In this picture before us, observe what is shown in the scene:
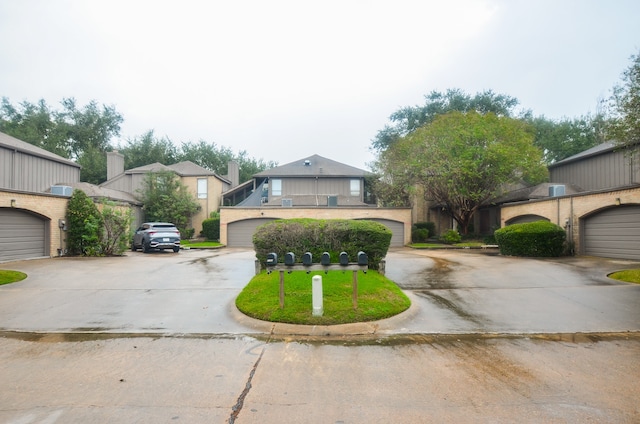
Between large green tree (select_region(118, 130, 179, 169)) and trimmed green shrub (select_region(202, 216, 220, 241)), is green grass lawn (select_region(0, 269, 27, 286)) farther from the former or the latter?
large green tree (select_region(118, 130, 179, 169))

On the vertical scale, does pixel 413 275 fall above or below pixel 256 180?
below

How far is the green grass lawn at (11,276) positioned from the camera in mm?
9477

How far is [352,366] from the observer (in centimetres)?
426

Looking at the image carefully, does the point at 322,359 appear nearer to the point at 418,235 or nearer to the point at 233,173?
the point at 418,235

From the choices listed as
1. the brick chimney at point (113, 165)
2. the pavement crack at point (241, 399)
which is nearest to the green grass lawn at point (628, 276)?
the pavement crack at point (241, 399)

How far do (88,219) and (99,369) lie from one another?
46.1 ft

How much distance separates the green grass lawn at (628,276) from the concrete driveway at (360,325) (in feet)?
1.10

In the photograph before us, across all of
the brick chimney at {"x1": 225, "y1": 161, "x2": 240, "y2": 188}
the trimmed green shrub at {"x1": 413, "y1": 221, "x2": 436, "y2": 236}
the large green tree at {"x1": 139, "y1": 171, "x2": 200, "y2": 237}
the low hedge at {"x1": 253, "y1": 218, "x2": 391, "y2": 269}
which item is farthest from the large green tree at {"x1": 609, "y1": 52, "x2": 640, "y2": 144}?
the brick chimney at {"x1": 225, "y1": 161, "x2": 240, "y2": 188}

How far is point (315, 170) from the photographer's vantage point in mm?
31188

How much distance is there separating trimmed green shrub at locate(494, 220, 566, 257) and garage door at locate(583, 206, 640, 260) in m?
1.51

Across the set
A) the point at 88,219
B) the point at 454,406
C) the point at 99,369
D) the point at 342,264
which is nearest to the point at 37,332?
the point at 99,369

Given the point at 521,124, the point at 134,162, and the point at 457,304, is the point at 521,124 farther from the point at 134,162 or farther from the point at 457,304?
the point at 134,162

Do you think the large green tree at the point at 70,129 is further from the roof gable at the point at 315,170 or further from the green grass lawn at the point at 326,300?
the green grass lawn at the point at 326,300

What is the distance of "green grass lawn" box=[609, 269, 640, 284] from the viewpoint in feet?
30.1
